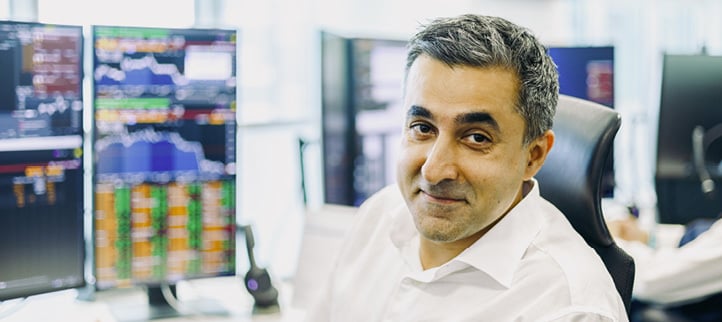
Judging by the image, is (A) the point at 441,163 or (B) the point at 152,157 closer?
(A) the point at 441,163

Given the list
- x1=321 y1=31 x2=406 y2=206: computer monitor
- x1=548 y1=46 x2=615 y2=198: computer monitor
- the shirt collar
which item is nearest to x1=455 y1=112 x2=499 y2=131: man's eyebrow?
the shirt collar

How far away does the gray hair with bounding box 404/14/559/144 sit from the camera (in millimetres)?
1313

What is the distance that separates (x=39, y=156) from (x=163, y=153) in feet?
0.89

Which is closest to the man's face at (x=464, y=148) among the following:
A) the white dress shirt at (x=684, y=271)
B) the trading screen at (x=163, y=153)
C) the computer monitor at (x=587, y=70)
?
the trading screen at (x=163, y=153)

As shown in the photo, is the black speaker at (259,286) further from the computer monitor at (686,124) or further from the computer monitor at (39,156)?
the computer monitor at (686,124)

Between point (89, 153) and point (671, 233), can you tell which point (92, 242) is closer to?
point (89, 153)

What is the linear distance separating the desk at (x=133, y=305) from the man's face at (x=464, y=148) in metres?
0.72

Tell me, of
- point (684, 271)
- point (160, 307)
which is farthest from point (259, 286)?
point (684, 271)

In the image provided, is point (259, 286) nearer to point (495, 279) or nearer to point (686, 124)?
point (495, 279)

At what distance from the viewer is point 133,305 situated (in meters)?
2.02

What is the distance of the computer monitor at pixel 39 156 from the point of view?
5.67 feet

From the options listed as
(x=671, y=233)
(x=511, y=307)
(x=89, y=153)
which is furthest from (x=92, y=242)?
(x=671, y=233)

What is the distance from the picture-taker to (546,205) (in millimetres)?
1422

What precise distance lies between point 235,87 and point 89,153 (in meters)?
0.35
